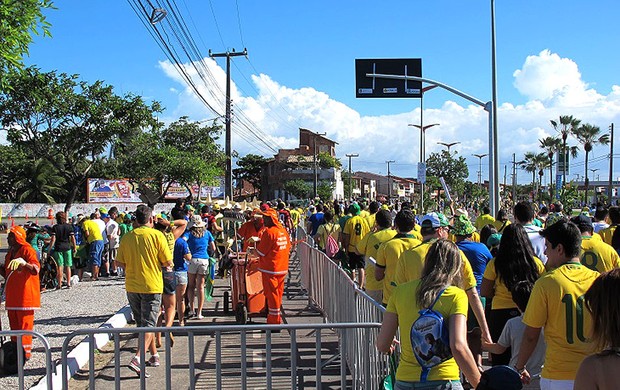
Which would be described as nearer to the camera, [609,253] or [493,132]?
[609,253]

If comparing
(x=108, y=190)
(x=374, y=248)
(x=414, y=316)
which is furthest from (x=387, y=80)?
(x=108, y=190)

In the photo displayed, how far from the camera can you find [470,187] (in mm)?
107250

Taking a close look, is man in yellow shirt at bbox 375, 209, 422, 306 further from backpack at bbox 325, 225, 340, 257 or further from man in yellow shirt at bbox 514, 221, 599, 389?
backpack at bbox 325, 225, 340, 257

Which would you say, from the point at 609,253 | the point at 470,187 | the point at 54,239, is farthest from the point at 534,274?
the point at 470,187

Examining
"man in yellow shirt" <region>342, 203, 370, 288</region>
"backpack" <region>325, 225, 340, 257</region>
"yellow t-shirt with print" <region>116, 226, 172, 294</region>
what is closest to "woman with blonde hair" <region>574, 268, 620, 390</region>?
"yellow t-shirt with print" <region>116, 226, 172, 294</region>

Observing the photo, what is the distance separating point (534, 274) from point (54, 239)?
1072cm

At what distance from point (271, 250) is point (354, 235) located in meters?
3.25

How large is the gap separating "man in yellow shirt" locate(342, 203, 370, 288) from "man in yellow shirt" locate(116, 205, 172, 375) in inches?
197

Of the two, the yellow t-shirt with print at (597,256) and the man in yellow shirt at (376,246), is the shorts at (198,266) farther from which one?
the yellow t-shirt with print at (597,256)

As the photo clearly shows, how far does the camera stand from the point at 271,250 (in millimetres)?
8617

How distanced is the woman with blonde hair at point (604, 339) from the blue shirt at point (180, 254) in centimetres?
688

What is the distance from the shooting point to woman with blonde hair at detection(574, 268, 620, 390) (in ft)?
7.54

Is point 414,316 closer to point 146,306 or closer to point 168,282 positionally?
point 146,306

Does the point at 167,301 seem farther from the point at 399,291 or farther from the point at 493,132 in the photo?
the point at 493,132
